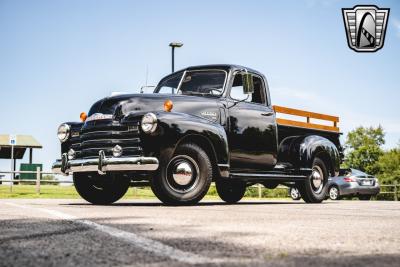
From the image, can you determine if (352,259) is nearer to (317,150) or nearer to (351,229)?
(351,229)

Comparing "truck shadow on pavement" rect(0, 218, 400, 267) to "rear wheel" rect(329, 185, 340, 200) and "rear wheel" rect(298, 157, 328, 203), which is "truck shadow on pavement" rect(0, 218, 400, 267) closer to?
"rear wheel" rect(298, 157, 328, 203)

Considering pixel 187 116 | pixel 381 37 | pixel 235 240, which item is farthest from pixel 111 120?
pixel 381 37

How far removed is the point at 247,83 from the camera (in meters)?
8.93

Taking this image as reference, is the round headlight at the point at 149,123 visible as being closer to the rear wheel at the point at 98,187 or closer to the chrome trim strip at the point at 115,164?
the chrome trim strip at the point at 115,164

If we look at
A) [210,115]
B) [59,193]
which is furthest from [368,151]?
[210,115]

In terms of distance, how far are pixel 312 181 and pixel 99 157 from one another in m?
5.01

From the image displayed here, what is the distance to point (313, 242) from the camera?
339cm

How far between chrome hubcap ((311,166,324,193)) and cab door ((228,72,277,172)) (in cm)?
147

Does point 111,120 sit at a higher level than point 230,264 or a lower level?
higher

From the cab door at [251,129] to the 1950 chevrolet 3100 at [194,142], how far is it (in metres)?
0.02

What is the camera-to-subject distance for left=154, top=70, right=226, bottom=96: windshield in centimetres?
902

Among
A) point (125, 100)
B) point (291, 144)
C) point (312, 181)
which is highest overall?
point (125, 100)

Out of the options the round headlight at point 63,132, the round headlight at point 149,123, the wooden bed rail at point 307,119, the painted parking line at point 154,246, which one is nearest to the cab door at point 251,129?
the wooden bed rail at point 307,119

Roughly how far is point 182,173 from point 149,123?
0.88m
